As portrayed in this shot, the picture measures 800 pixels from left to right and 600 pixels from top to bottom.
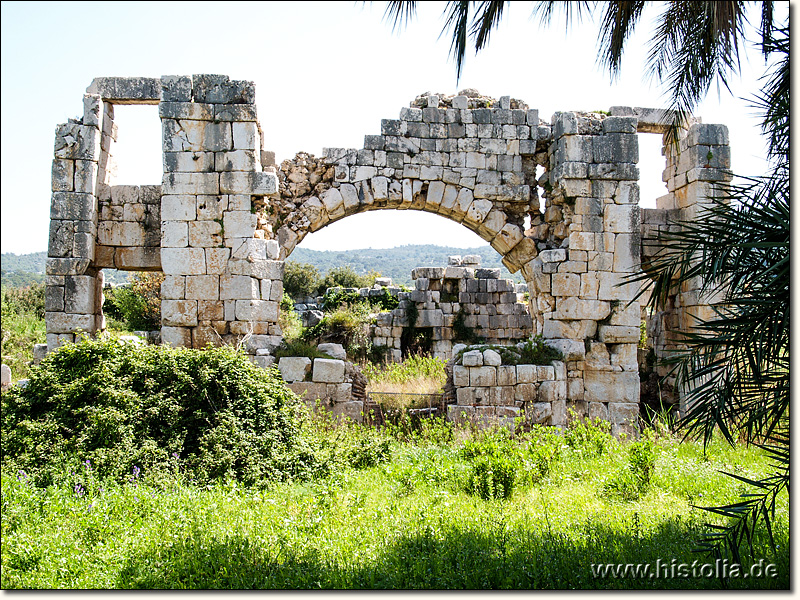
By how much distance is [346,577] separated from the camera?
3922mm

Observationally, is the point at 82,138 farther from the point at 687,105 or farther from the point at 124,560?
the point at 687,105

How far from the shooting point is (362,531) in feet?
15.4

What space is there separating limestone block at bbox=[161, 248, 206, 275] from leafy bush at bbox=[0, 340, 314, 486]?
199 centimetres

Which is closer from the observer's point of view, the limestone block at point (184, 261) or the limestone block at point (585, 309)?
the limestone block at point (184, 261)

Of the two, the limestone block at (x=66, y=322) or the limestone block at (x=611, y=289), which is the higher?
the limestone block at (x=611, y=289)

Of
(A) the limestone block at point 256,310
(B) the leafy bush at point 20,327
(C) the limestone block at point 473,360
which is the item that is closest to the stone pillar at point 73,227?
(A) the limestone block at point 256,310

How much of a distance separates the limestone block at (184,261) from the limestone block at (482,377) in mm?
4433

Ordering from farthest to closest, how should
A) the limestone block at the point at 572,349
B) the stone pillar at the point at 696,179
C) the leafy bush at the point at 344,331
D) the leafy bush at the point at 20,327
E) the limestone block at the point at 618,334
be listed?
the leafy bush at the point at 344,331, the leafy bush at the point at 20,327, the stone pillar at the point at 696,179, the limestone block at the point at 618,334, the limestone block at the point at 572,349

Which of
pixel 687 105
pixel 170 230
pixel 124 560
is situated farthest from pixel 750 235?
pixel 170 230

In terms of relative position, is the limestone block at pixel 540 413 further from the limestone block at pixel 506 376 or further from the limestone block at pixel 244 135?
the limestone block at pixel 244 135

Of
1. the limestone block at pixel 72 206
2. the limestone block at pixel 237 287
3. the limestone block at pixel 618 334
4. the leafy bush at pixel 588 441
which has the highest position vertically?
the limestone block at pixel 72 206

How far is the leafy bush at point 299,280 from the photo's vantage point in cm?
3381

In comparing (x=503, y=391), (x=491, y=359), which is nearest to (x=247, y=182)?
(x=491, y=359)

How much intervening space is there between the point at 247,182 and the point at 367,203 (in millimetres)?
2141
